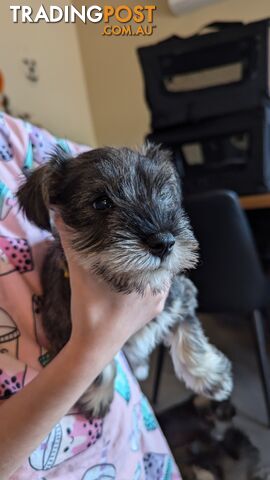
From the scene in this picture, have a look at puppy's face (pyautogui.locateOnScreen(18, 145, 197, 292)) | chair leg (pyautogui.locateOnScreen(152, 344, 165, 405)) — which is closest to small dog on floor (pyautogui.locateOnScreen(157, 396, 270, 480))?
chair leg (pyautogui.locateOnScreen(152, 344, 165, 405))

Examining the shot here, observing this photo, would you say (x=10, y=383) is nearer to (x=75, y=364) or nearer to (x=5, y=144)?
(x=75, y=364)

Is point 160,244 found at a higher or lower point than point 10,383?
higher

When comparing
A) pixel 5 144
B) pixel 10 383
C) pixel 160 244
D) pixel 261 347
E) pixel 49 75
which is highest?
pixel 49 75

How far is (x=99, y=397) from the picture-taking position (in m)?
0.82

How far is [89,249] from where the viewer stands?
A: 699 millimetres

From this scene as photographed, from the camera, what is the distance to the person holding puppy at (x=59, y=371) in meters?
0.62

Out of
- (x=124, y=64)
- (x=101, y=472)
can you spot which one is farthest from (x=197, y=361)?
(x=124, y=64)

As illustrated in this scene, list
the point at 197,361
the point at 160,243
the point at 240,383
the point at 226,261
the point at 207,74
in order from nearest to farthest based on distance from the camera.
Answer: the point at 160,243, the point at 197,361, the point at 226,261, the point at 207,74, the point at 240,383

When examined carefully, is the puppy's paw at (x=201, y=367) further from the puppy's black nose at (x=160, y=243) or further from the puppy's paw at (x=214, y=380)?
the puppy's black nose at (x=160, y=243)

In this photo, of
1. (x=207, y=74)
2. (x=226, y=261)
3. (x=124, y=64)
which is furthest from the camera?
(x=207, y=74)

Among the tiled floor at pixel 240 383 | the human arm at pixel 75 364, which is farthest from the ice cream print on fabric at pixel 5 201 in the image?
the tiled floor at pixel 240 383

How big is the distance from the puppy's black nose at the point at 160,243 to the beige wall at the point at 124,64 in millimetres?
541

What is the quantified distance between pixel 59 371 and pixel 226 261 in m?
0.92

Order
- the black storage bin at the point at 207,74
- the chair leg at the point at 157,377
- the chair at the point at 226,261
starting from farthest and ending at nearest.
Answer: the chair leg at the point at 157,377
the black storage bin at the point at 207,74
the chair at the point at 226,261
